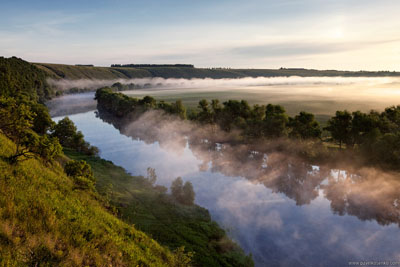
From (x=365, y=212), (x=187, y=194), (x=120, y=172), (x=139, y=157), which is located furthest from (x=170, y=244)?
(x=139, y=157)

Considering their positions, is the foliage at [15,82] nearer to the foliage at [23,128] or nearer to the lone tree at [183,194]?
the foliage at [23,128]

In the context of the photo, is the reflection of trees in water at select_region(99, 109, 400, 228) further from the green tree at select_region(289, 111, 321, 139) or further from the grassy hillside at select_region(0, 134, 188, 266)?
the grassy hillside at select_region(0, 134, 188, 266)

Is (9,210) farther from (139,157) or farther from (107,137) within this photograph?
(107,137)

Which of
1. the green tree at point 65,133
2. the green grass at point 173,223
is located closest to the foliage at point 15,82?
the green tree at point 65,133

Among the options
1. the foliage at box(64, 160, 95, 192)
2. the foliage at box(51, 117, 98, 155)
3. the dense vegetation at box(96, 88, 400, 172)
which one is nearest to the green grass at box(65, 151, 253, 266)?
the foliage at box(64, 160, 95, 192)

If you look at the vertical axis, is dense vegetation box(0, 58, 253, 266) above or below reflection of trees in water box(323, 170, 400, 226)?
above

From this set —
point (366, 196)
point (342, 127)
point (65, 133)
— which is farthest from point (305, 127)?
point (65, 133)
